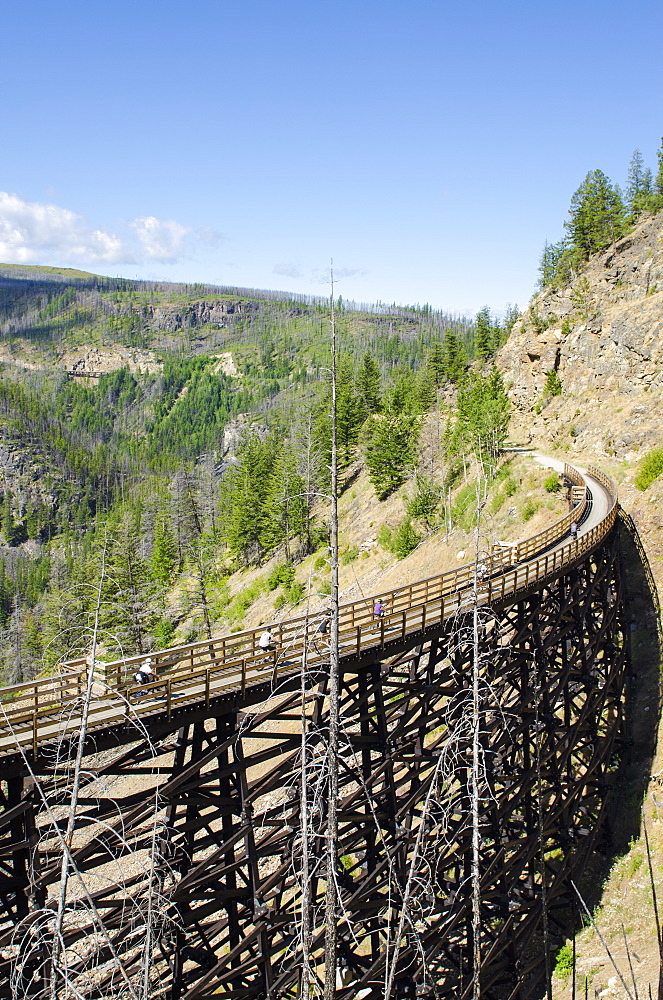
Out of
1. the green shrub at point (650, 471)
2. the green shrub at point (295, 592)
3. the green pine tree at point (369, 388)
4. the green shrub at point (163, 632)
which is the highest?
the green pine tree at point (369, 388)

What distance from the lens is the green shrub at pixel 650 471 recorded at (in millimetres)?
32719

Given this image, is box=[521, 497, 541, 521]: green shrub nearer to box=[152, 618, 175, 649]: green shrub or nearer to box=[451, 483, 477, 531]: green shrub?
box=[451, 483, 477, 531]: green shrub

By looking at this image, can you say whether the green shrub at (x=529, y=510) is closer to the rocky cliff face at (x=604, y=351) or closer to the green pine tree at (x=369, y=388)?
the rocky cliff face at (x=604, y=351)

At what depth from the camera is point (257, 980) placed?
11656 mm

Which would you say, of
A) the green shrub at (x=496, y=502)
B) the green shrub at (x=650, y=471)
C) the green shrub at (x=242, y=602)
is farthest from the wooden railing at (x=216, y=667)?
the green shrub at (x=242, y=602)

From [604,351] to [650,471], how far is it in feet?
61.3

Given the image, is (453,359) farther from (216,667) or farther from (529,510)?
(216,667)

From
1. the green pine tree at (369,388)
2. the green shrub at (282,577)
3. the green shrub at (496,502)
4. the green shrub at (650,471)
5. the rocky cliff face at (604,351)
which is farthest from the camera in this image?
the green pine tree at (369,388)

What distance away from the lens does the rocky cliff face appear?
139 ft

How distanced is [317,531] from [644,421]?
88.4 ft

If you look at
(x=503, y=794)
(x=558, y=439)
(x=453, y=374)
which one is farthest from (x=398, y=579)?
(x=453, y=374)

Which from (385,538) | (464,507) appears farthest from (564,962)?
(385,538)

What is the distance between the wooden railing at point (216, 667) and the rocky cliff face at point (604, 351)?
23027 mm

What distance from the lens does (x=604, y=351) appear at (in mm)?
48250
